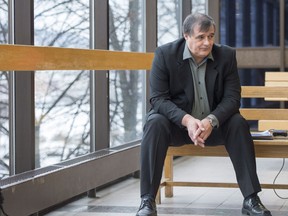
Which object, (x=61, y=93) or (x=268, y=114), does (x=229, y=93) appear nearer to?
(x=268, y=114)

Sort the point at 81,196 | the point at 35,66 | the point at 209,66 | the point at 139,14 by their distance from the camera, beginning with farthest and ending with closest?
the point at 139,14, the point at 81,196, the point at 209,66, the point at 35,66

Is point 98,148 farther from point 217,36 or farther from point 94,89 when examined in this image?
point 217,36

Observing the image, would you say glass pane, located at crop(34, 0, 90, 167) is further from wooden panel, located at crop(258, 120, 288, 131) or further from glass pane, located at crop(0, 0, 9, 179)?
wooden panel, located at crop(258, 120, 288, 131)

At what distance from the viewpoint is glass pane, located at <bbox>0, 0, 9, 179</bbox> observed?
3.67m

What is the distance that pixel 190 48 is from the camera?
3793 millimetres

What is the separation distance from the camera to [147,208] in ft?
11.7

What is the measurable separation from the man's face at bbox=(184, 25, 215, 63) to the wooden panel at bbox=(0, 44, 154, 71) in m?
0.57

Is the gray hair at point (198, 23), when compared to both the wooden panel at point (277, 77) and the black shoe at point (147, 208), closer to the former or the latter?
the black shoe at point (147, 208)

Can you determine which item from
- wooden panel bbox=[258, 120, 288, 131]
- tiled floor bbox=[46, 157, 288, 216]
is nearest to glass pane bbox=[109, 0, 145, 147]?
tiled floor bbox=[46, 157, 288, 216]

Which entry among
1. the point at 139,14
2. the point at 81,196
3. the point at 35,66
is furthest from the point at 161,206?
the point at 139,14

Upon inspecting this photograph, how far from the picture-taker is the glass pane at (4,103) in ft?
12.0

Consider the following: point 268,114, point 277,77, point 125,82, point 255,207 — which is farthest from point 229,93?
point 277,77

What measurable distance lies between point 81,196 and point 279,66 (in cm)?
336

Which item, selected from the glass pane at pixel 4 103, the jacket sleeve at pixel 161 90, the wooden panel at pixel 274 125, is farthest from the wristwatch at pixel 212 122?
the wooden panel at pixel 274 125
